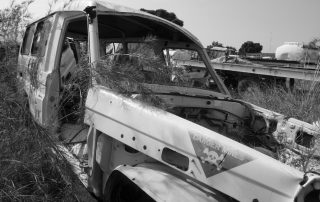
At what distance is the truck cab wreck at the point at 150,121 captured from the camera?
1873mm

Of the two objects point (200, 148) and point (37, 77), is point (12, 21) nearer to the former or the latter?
point (37, 77)

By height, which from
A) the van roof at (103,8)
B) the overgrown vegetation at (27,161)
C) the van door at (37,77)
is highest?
the van roof at (103,8)

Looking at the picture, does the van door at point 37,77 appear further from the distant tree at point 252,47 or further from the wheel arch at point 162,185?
the distant tree at point 252,47

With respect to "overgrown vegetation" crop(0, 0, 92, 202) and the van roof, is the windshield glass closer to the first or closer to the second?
the van roof

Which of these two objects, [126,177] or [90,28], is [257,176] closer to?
[126,177]

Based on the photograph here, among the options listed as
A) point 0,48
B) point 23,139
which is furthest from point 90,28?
point 23,139

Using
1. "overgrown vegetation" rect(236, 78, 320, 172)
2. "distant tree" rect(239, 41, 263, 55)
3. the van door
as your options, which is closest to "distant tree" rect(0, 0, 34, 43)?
the van door

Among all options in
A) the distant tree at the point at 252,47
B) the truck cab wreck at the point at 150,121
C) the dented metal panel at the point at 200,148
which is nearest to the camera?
the dented metal panel at the point at 200,148

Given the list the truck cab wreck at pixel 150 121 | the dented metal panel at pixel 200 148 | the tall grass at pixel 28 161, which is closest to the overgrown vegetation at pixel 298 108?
the truck cab wreck at pixel 150 121

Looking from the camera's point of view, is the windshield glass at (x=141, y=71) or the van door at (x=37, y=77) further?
the van door at (x=37, y=77)

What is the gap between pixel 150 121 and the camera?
2223mm

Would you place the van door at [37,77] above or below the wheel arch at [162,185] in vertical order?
above

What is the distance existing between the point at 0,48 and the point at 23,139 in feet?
3.75

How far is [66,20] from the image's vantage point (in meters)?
3.76
